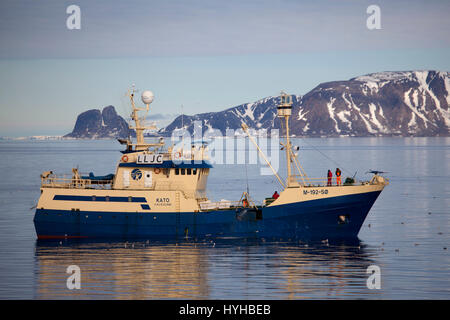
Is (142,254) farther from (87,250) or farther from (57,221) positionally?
(57,221)

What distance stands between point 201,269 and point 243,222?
26.8ft

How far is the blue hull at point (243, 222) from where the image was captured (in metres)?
45.4

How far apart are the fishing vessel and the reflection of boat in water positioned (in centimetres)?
124

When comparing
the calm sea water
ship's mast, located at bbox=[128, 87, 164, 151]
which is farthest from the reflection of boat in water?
ship's mast, located at bbox=[128, 87, 164, 151]

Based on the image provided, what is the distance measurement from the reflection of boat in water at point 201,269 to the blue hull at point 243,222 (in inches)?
43.3

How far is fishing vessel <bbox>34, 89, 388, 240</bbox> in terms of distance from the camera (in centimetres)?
4534

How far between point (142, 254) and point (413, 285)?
665 inches

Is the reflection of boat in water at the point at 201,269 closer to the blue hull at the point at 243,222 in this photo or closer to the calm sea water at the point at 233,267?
the calm sea water at the point at 233,267

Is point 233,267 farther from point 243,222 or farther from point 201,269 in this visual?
point 243,222

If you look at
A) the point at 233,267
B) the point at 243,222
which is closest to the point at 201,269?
the point at 233,267

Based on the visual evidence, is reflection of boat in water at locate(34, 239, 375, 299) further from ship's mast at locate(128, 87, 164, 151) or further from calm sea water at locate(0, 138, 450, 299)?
ship's mast at locate(128, 87, 164, 151)

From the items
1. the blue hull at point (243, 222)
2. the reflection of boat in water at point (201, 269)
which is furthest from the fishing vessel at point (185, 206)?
the reflection of boat in water at point (201, 269)

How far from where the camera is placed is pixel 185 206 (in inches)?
1796
